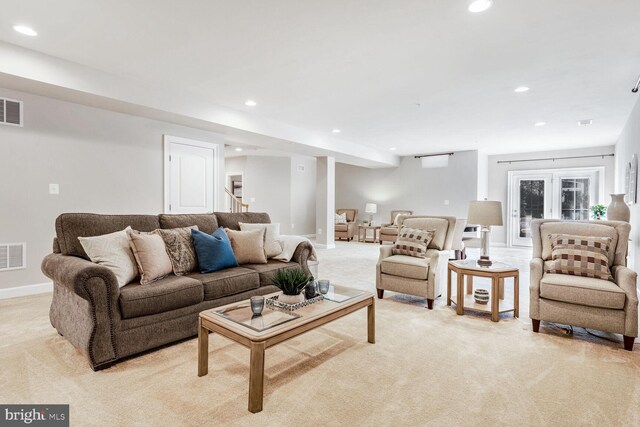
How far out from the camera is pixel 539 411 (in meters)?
1.70

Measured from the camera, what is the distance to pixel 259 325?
1837mm

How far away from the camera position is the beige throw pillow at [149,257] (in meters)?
2.45

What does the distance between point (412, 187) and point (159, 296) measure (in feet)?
26.9

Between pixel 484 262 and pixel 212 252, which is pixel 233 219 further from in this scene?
pixel 484 262

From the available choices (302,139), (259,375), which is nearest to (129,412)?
(259,375)

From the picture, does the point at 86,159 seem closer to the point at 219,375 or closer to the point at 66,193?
the point at 66,193

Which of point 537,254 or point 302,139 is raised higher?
point 302,139

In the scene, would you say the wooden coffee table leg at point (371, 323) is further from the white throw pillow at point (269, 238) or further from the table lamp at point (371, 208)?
the table lamp at point (371, 208)

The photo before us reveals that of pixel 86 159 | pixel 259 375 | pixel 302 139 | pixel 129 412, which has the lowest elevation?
pixel 129 412

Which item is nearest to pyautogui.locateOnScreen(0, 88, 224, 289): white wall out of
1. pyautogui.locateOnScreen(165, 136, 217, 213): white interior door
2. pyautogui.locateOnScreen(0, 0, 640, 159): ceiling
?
pyautogui.locateOnScreen(165, 136, 217, 213): white interior door

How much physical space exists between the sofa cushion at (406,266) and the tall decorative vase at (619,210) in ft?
8.15

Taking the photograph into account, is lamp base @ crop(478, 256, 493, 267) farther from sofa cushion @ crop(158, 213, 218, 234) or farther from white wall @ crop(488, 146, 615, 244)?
white wall @ crop(488, 146, 615, 244)

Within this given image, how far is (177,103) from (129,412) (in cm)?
368

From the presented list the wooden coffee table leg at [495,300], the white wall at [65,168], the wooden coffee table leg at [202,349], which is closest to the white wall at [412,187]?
the wooden coffee table leg at [495,300]
